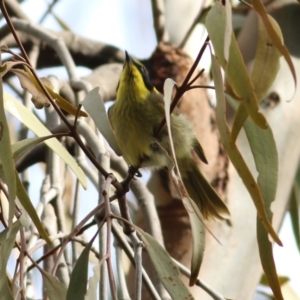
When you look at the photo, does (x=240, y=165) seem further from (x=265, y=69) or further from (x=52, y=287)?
(x=52, y=287)

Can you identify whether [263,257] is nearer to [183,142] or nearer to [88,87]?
[183,142]

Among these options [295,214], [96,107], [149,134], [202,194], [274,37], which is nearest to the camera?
[274,37]

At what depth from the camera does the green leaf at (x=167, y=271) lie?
1.02 meters

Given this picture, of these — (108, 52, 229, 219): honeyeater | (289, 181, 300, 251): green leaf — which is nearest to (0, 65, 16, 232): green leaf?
(108, 52, 229, 219): honeyeater

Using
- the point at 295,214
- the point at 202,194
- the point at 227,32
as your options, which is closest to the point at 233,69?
the point at 227,32

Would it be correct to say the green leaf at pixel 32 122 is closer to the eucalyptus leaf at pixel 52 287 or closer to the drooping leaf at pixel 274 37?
the eucalyptus leaf at pixel 52 287

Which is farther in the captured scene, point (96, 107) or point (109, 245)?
point (96, 107)

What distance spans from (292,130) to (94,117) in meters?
1.11

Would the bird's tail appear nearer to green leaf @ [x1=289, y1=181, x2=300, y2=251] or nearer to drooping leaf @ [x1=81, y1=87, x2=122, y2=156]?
green leaf @ [x1=289, y1=181, x2=300, y2=251]

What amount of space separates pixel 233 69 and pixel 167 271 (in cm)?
35

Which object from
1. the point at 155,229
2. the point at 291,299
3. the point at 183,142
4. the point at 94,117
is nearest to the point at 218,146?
the point at 183,142

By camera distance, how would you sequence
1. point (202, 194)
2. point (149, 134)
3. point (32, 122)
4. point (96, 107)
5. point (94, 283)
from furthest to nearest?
point (202, 194) → point (149, 134) → point (32, 122) → point (96, 107) → point (94, 283)

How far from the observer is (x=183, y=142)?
1770 mm

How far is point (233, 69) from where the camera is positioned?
0.94 metres
